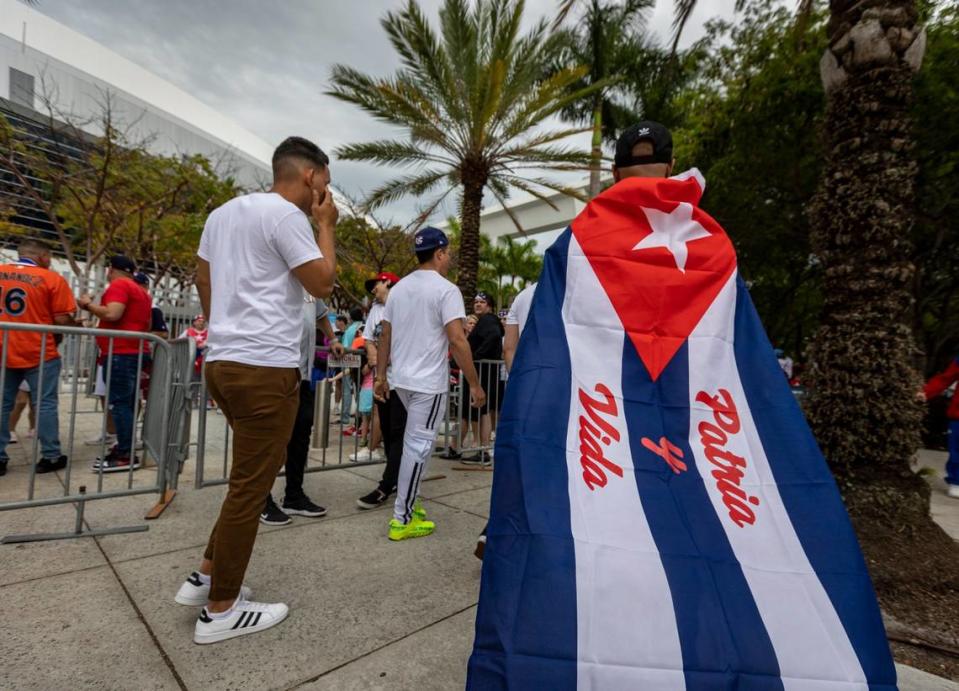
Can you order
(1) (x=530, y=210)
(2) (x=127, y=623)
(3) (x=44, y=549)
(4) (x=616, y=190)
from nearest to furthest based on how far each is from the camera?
(4) (x=616, y=190) < (2) (x=127, y=623) < (3) (x=44, y=549) < (1) (x=530, y=210)

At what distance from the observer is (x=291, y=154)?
246 cm

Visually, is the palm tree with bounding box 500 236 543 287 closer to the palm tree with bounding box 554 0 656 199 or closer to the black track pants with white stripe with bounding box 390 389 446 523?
the palm tree with bounding box 554 0 656 199

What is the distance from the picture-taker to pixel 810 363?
11.8ft

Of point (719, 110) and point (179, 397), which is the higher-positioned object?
point (719, 110)

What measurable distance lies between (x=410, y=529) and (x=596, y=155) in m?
11.6

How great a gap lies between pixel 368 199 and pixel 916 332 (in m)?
13.5

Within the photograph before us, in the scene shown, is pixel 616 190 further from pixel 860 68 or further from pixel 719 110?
pixel 719 110

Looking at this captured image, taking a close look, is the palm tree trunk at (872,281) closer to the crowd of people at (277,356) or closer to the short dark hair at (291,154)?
the crowd of people at (277,356)

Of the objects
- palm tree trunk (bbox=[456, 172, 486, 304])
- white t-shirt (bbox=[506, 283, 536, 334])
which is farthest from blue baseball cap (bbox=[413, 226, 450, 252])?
palm tree trunk (bbox=[456, 172, 486, 304])

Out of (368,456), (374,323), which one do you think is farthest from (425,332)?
(368,456)

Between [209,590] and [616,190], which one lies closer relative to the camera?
[616,190]

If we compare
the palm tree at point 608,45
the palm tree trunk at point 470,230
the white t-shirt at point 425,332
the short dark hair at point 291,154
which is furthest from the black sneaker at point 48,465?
the palm tree at point 608,45

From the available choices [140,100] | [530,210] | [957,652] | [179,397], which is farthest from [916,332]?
[140,100]

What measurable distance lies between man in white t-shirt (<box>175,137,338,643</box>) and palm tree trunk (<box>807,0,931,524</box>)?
3.13 meters
